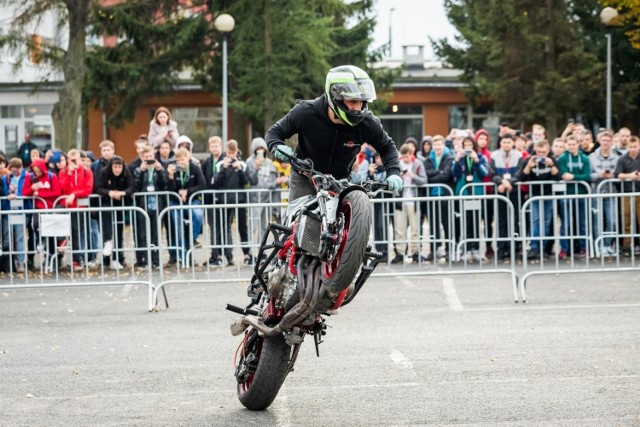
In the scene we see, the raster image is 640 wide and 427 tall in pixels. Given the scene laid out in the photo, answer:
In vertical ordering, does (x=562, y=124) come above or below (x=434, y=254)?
above

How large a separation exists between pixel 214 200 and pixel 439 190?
10.7 feet

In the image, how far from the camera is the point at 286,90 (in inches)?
1470

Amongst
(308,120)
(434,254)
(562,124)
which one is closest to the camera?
(308,120)

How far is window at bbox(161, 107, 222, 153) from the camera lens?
166ft

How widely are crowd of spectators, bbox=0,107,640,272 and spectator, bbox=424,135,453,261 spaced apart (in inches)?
0.7

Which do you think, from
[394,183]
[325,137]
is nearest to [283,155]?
[325,137]

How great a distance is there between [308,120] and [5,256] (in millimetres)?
8150

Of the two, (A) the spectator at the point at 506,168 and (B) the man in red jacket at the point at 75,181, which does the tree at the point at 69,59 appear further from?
(A) the spectator at the point at 506,168

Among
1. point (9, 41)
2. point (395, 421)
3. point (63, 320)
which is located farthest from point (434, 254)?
point (9, 41)

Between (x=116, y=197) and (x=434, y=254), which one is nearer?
(x=434, y=254)

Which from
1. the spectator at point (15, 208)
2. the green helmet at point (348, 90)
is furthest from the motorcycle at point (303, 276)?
the spectator at point (15, 208)

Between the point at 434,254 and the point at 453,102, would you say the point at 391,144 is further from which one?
the point at 453,102

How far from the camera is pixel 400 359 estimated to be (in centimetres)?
1052

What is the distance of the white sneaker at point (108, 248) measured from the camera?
15.7 m
